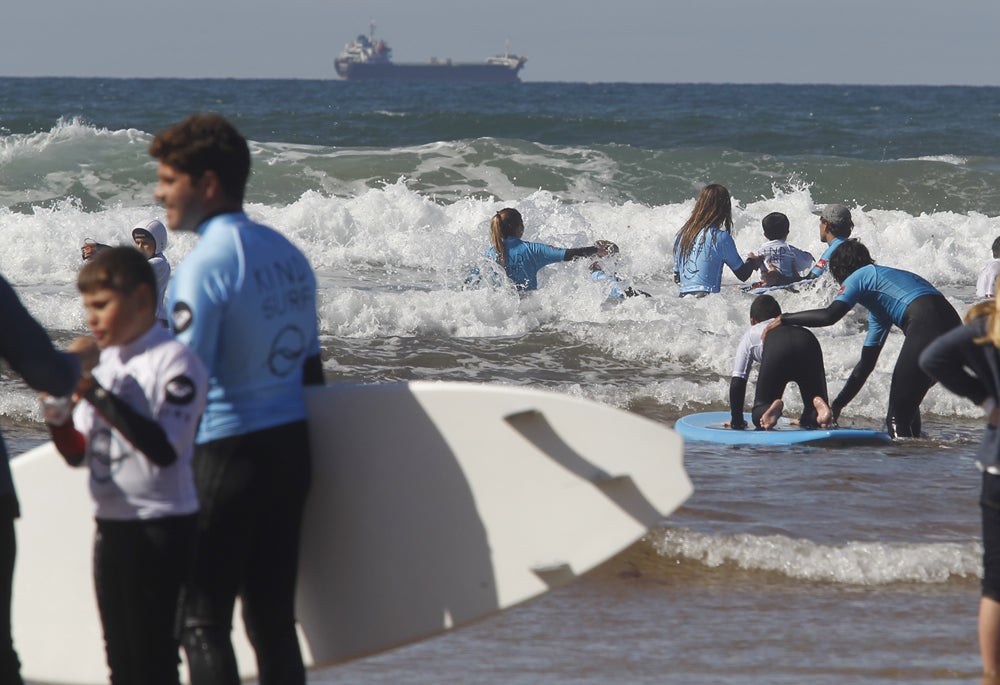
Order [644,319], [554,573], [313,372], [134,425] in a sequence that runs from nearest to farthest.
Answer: [134,425] → [313,372] → [554,573] → [644,319]

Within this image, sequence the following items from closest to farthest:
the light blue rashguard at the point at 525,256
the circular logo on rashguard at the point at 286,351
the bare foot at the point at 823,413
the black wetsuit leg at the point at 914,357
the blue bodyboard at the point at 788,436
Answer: the circular logo on rashguard at the point at 286,351
the black wetsuit leg at the point at 914,357
the blue bodyboard at the point at 788,436
the bare foot at the point at 823,413
the light blue rashguard at the point at 525,256

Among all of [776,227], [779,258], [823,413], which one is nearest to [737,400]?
[823,413]

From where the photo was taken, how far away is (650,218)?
18266 mm

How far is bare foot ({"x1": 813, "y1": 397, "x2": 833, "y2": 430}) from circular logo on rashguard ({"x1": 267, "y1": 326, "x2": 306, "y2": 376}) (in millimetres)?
5610

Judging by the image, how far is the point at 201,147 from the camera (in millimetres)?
2711

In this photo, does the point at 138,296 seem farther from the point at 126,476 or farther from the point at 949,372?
the point at 949,372

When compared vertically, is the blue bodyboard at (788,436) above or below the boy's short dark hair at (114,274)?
below

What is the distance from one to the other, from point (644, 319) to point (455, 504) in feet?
29.1

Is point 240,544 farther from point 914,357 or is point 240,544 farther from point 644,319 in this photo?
point 644,319

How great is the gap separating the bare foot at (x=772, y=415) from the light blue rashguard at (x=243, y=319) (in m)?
5.53

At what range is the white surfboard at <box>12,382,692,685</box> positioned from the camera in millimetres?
3148

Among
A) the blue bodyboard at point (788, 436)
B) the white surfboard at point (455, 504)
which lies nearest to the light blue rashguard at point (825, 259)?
the blue bodyboard at point (788, 436)

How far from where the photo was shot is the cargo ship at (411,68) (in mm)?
101812

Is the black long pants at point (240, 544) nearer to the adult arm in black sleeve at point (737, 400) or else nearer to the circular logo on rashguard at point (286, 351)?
the circular logo on rashguard at point (286, 351)
